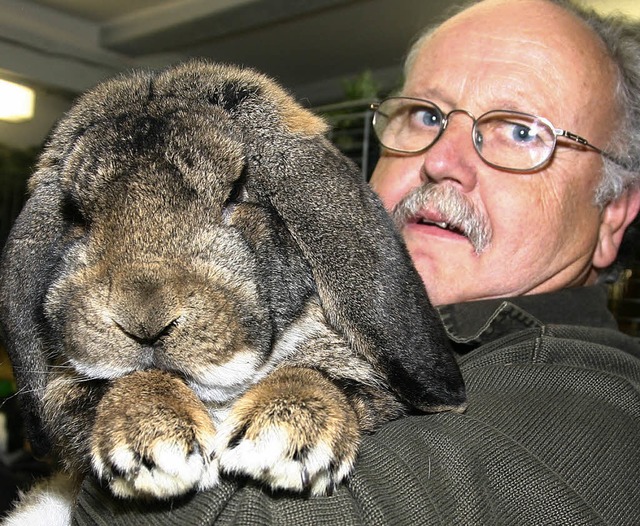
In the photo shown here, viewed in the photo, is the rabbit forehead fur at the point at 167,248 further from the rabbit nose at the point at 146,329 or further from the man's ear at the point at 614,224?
the man's ear at the point at 614,224

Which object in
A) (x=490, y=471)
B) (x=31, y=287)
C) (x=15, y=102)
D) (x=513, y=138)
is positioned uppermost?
(x=15, y=102)

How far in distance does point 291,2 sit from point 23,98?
1788mm

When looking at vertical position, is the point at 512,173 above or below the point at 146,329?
above

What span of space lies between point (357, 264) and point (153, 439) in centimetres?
46

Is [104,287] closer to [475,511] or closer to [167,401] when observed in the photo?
[167,401]

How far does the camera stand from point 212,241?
4.18 ft

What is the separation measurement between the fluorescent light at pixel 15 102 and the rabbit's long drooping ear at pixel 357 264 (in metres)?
3.55

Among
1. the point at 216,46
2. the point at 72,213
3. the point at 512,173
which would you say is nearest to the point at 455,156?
the point at 512,173

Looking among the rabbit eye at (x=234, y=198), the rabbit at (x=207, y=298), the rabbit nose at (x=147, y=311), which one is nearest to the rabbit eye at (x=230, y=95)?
the rabbit at (x=207, y=298)

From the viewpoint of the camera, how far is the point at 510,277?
2229 mm

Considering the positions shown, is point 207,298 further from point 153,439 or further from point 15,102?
point 15,102

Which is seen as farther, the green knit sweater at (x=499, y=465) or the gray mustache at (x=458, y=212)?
the gray mustache at (x=458, y=212)

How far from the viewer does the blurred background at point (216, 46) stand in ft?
14.7

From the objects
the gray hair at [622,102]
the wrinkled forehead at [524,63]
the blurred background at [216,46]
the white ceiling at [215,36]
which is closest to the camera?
the wrinkled forehead at [524,63]
